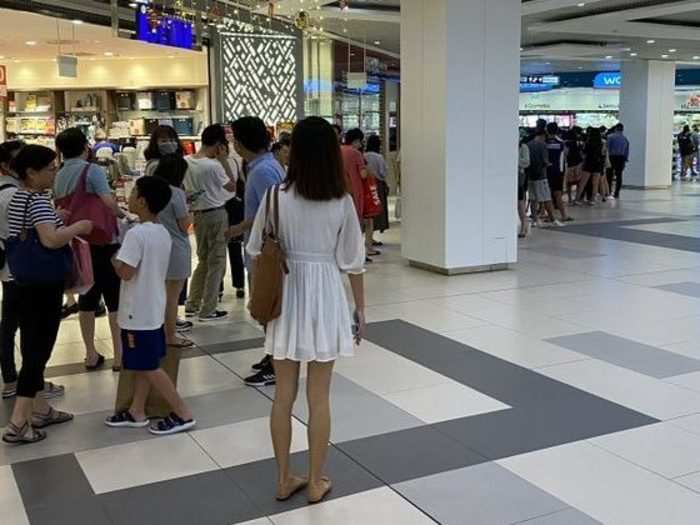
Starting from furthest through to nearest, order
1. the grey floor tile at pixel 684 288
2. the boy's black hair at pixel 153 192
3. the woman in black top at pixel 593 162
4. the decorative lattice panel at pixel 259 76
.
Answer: the woman in black top at pixel 593 162 → the decorative lattice panel at pixel 259 76 → the grey floor tile at pixel 684 288 → the boy's black hair at pixel 153 192

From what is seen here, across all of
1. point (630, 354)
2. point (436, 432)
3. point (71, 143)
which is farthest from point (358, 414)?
point (71, 143)

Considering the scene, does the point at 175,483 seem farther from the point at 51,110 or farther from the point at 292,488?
the point at 51,110

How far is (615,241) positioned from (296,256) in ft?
27.4

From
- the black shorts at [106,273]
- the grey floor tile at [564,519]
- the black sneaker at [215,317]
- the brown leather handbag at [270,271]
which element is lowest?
the grey floor tile at [564,519]

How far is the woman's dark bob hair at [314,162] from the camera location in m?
3.02

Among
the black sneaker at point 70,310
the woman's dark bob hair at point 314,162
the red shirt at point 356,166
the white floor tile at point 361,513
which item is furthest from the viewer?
the red shirt at point 356,166

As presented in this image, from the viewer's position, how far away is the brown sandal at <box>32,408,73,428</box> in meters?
4.20

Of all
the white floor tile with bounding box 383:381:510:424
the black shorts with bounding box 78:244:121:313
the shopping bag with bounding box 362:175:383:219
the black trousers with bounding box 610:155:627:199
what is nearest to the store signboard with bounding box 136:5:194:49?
the shopping bag with bounding box 362:175:383:219

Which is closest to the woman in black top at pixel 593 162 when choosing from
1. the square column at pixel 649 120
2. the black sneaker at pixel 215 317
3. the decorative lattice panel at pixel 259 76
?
the square column at pixel 649 120

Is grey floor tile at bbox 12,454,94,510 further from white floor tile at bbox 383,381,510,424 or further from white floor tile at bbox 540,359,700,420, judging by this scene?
white floor tile at bbox 540,359,700,420

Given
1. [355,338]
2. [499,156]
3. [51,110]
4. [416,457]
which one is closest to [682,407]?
[416,457]

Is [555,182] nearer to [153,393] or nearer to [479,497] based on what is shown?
[153,393]

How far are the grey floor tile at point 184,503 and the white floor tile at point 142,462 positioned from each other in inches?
2.9

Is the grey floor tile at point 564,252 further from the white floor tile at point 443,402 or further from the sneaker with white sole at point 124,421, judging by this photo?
the sneaker with white sole at point 124,421
